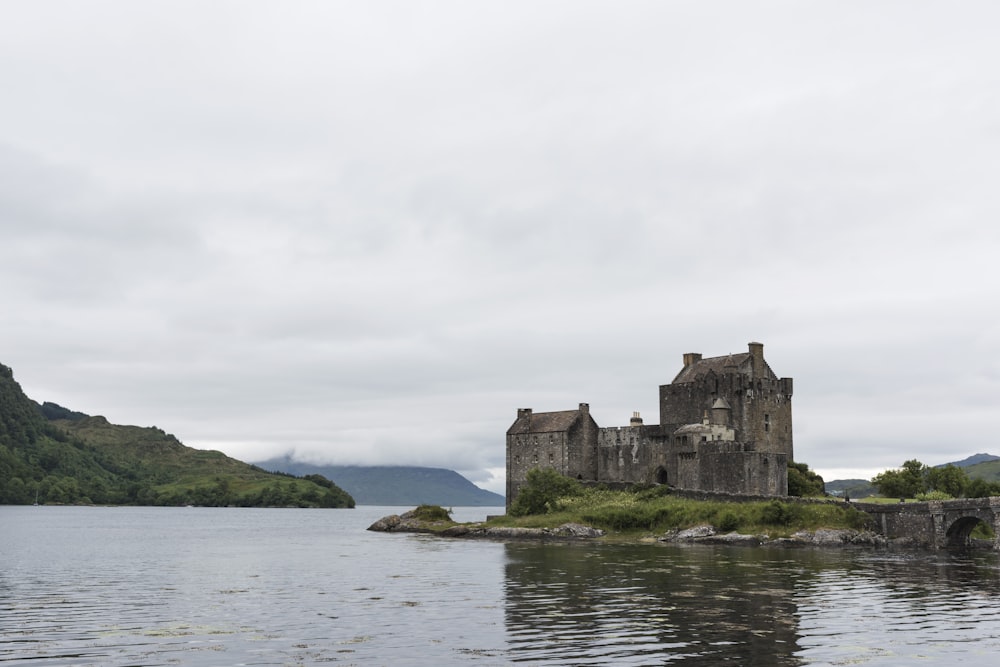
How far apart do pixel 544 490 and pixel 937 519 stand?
37.6 m

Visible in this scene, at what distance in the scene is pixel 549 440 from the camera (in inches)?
4242

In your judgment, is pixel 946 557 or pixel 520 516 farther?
pixel 520 516

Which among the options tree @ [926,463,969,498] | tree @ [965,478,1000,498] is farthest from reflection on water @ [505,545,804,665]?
tree @ [926,463,969,498]

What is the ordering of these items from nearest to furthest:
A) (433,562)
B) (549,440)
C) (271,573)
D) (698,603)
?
(698,603), (271,573), (433,562), (549,440)

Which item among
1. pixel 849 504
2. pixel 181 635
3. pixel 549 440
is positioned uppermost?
pixel 549 440

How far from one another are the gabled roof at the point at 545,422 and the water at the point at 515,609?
38951 millimetres

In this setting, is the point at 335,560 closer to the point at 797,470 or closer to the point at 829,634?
the point at 829,634

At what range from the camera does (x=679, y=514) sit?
85.2 meters

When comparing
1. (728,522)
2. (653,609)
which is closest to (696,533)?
(728,522)

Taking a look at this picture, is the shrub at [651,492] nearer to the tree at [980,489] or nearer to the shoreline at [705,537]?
the shoreline at [705,537]

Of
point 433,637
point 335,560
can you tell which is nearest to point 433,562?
point 335,560

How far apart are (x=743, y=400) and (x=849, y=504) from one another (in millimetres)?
20513

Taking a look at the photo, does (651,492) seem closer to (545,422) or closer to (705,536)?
(705,536)

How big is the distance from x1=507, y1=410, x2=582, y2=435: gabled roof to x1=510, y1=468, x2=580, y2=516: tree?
8.51 m
